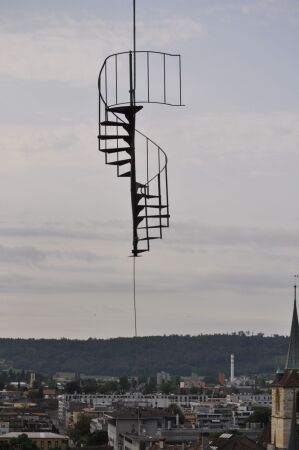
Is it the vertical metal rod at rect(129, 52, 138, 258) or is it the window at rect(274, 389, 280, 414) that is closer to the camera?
the vertical metal rod at rect(129, 52, 138, 258)

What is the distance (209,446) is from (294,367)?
13.9 m

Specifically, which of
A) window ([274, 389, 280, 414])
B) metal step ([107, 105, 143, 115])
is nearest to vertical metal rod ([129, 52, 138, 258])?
metal step ([107, 105, 143, 115])

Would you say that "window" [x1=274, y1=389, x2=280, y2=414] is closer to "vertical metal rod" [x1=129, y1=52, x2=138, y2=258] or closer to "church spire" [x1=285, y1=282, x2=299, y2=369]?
"church spire" [x1=285, y1=282, x2=299, y2=369]

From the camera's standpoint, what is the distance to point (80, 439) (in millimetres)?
189750

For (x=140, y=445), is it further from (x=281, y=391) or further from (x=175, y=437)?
(x=281, y=391)

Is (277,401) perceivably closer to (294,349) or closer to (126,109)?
(294,349)

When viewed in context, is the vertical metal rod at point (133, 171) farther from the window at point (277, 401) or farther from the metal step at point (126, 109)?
the window at point (277, 401)

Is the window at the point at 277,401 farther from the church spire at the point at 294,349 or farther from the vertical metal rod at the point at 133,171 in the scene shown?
the vertical metal rod at the point at 133,171

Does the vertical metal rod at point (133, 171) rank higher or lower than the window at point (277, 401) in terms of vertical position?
higher

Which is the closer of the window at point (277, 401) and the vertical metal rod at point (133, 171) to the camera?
the vertical metal rod at point (133, 171)

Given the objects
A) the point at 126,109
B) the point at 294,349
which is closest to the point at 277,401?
the point at 294,349

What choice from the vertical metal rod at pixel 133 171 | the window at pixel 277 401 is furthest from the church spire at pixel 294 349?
the vertical metal rod at pixel 133 171

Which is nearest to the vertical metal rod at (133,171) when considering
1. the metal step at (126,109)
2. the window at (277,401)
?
the metal step at (126,109)

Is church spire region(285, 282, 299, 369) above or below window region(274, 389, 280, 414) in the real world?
above
